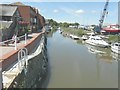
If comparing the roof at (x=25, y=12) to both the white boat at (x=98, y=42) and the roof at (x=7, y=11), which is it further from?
the roof at (x=7, y=11)

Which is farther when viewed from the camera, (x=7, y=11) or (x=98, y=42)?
(x=98, y=42)

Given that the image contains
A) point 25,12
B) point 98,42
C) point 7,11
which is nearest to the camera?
point 7,11

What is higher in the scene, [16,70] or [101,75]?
[16,70]

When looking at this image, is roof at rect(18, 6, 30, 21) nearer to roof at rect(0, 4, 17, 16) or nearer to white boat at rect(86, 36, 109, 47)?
white boat at rect(86, 36, 109, 47)

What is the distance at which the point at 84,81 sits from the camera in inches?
722

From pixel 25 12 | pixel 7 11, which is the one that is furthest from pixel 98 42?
pixel 25 12

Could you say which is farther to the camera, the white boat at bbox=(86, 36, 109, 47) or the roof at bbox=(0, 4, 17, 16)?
the white boat at bbox=(86, 36, 109, 47)

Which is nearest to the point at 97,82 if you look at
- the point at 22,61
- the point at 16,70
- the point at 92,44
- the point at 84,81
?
the point at 84,81

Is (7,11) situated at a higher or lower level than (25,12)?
lower

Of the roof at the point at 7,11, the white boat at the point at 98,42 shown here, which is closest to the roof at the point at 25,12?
the white boat at the point at 98,42

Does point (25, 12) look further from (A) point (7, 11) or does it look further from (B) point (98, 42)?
(B) point (98, 42)

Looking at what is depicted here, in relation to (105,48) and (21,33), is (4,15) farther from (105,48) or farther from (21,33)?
(105,48)

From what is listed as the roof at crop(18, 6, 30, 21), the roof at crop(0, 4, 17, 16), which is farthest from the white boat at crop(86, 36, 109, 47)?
the roof at crop(0, 4, 17, 16)

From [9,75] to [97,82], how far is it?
31.8 feet
